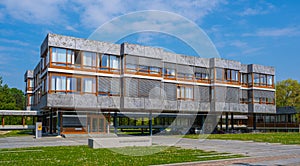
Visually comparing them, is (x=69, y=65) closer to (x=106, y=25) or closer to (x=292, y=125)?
(x=106, y=25)

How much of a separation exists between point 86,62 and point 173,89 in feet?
39.3

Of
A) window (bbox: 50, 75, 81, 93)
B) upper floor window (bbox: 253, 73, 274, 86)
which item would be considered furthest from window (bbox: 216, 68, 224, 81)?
window (bbox: 50, 75, 81, 93)

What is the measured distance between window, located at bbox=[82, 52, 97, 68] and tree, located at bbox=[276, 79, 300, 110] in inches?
2050

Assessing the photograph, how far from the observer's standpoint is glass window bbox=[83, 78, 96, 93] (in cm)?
3347

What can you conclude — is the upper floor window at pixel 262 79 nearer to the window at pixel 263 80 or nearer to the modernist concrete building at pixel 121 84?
the window at pixel 263 80

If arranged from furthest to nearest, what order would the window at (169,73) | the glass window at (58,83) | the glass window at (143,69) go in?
the window at (169,73)
the glass window at (143,69)
the glass window at (58,83)

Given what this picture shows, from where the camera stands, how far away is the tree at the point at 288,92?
236 feet

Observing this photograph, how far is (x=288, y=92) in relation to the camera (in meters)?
74.2

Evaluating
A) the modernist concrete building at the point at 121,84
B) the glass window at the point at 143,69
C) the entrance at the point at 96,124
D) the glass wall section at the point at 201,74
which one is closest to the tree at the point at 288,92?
the modernist concrete building at the point at 121,84

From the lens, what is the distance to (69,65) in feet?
107

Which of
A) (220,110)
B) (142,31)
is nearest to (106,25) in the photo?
(142,31)

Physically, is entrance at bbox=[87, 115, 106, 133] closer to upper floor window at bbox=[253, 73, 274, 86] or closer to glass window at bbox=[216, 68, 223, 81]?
glass window at bbox=[216, 68, 223, 81]

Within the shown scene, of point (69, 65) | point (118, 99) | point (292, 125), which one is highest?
point (69, 65)

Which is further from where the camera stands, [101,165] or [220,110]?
[220,110]
